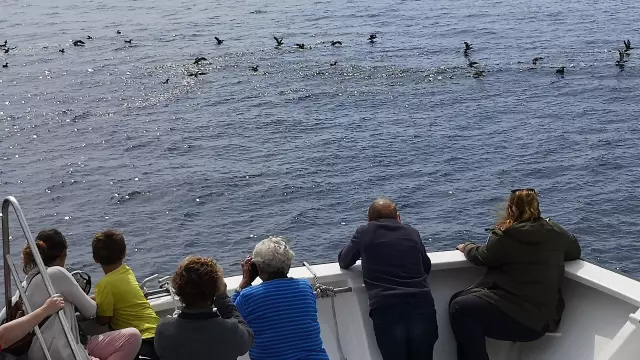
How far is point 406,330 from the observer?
6500mm

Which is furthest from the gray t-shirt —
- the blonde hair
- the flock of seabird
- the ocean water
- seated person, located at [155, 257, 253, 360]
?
the flock of seabird

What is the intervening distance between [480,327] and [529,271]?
0.56 m

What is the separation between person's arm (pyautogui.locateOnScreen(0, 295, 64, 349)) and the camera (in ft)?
16.3

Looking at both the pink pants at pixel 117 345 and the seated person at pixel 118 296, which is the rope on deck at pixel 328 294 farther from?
the pink pants at pixel 117 345

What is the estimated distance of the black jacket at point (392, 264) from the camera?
21.3ft

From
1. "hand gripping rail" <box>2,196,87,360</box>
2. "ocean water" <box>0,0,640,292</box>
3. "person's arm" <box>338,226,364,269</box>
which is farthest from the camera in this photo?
"ocean water" <box>0,0,640,292</box>

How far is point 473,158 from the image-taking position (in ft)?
80.8

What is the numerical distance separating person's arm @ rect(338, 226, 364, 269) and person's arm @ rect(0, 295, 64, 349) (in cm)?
243

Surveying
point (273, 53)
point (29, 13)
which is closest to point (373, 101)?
point (273, 53)

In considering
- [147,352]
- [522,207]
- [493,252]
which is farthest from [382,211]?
[147,352]

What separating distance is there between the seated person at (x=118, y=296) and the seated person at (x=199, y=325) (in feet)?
3.02

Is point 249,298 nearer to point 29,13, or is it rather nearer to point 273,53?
point 273,53

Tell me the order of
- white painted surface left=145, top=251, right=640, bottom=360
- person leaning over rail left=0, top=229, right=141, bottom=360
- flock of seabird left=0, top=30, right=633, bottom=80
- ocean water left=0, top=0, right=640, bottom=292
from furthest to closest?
flock of seabird left=0, top=30, right=633, bottom=80
ocean water left=0, top=0, right=640, bottom=292
white painted surface left=145, top=251, right=640, bottom=360
person leaning over rail left=0, top=229, right=141, bottom=360

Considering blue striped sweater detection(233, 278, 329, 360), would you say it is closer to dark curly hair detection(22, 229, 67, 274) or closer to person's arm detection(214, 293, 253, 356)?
person's arm detection(214, 293, 253, 356)
